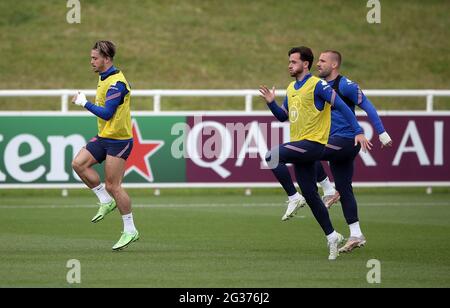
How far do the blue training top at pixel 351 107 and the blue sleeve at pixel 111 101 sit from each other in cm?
229

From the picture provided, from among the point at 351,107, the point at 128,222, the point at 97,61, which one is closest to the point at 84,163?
the point at 128,222

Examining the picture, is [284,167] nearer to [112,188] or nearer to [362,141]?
[362,141]

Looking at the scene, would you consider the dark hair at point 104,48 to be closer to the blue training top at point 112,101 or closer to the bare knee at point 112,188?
the blue training top at point 112,101

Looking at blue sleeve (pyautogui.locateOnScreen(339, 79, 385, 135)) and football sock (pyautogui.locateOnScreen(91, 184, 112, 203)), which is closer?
blue sleeve (pyautogui.locateOnScreen(339, 79, 385, 135))

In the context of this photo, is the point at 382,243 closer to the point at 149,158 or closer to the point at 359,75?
the point at 149,158

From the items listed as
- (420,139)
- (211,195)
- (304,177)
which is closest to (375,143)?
(420,139)

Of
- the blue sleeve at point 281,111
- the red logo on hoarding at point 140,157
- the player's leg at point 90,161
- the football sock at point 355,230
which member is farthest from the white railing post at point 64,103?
the football sock at point 355,230

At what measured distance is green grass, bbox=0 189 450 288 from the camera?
10.7 metres

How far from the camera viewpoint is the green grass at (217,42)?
3188 cm

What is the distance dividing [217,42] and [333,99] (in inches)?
922

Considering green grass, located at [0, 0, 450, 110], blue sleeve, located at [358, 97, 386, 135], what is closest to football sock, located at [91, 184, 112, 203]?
blue sleeve, located at [358, 97, 386, 135]

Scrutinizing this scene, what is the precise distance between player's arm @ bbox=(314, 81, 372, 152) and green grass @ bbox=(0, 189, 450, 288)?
1266 mm

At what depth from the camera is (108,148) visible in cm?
1295

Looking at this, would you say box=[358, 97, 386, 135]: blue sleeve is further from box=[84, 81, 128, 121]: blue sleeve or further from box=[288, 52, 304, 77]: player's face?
box=[84, 81, 128, 121]: blue sleeve
